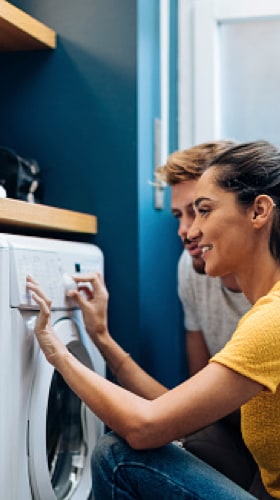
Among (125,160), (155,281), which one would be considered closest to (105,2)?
(125,160)

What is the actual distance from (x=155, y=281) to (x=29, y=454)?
0.80 meters

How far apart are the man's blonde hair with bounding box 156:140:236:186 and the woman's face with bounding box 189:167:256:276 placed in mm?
452

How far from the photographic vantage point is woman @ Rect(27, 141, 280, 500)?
1223 millimetres

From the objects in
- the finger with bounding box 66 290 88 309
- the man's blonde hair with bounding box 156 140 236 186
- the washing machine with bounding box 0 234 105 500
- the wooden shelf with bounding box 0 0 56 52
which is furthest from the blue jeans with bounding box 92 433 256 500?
the wooden shelf with bounding box 0 0 56 52

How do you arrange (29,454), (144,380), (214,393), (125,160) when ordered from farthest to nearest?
1. (125,160)
2. (144,380)
3. (29,454)
4. (214,393)

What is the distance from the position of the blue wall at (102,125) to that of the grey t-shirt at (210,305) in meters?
0.11

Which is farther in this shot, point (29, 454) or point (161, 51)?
point (161, 51)

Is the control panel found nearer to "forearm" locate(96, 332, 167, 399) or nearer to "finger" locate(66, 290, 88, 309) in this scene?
"finger" locate(66, 290, 88, 309)

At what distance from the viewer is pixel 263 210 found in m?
1.39

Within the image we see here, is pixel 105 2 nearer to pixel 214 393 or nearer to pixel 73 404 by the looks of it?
pixel 73 404

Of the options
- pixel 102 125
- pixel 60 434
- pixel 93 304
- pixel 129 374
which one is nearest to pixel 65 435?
pixel 60 434

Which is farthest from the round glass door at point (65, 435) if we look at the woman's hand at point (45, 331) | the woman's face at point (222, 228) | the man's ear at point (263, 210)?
the man's ear at point (263, 210)

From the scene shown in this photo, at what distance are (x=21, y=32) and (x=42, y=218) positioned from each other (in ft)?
1.71

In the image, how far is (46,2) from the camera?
6.78ft
